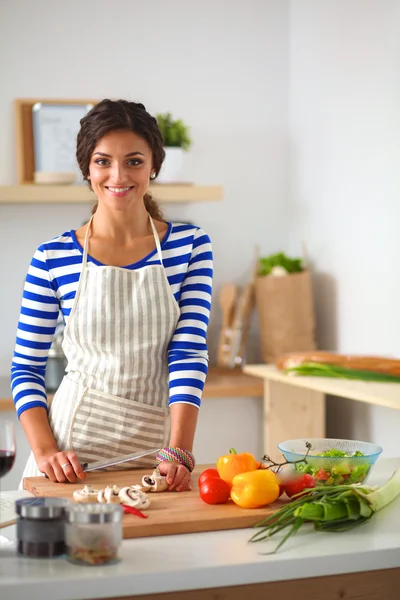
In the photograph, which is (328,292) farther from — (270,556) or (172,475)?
(270,556)

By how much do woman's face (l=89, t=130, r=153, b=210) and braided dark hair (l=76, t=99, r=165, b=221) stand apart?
0.04 feet

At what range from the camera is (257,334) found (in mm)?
3908

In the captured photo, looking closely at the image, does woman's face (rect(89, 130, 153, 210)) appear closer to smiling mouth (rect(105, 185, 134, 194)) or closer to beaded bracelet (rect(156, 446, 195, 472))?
smiling mouth (rect(105, 185, 134, 194))

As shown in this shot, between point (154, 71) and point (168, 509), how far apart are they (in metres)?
2.63

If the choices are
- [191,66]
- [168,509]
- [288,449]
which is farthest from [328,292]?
[168,509]

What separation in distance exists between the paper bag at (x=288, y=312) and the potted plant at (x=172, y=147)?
552 mm

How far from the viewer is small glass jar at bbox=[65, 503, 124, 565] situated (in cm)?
116

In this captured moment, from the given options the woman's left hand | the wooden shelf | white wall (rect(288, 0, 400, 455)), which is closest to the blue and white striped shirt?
the woman's left hand

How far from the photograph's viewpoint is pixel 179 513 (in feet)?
4.55

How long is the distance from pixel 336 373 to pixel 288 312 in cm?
68

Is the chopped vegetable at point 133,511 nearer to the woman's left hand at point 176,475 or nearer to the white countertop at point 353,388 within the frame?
the woman's left hand at point 176,475

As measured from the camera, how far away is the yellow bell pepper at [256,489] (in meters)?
1.40

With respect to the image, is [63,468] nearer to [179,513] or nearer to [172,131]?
[179,513]

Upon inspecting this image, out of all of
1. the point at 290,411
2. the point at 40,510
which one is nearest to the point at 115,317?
the point at 40,510
